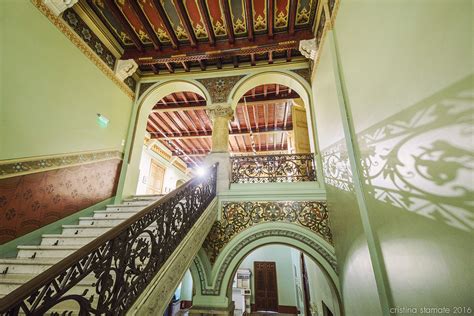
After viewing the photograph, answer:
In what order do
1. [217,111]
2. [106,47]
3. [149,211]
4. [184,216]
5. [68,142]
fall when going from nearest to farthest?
[149,211] → [184,216] → [68,142] → [106,47] → [217,111]

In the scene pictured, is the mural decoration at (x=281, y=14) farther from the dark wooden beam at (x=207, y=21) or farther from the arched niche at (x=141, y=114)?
the arched niche at (x=141, y=114)

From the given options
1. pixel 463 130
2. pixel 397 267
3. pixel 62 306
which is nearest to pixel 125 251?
pixel 62 306

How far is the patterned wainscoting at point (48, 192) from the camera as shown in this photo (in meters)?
2.53

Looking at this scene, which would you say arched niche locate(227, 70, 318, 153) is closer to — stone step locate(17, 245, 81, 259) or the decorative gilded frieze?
the decorative gilded frieze

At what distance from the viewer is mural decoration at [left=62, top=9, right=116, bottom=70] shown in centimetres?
357

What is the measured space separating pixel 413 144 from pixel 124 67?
5.27 metres

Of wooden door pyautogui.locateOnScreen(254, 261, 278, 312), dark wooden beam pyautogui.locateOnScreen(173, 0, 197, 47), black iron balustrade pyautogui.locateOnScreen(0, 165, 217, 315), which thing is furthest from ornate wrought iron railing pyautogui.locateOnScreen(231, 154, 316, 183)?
wooden door pyautogui.locateOnScreen(254, 261, 278, 312)

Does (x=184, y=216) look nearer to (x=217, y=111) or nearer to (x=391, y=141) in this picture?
(x=391, y=141)

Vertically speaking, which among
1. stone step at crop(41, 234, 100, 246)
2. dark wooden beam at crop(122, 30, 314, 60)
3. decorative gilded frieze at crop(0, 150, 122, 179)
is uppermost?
dark wooden beam at crop(122, 30, 314, 60)

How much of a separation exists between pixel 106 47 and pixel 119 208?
11.1 ft

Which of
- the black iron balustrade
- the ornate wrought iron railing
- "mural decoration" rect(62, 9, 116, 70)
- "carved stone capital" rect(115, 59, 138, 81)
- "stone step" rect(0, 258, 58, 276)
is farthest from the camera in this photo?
"carved stone capital" rect(115, 59, 138, 81)

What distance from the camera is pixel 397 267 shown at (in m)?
1.62

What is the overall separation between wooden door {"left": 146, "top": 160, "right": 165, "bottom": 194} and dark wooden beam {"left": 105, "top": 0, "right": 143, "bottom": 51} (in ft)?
18.8

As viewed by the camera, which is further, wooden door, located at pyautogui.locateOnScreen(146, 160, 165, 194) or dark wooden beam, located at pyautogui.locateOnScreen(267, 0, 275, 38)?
wooden door, located at pyautogui.locateOnScreen(146, 160, 165, 194)
